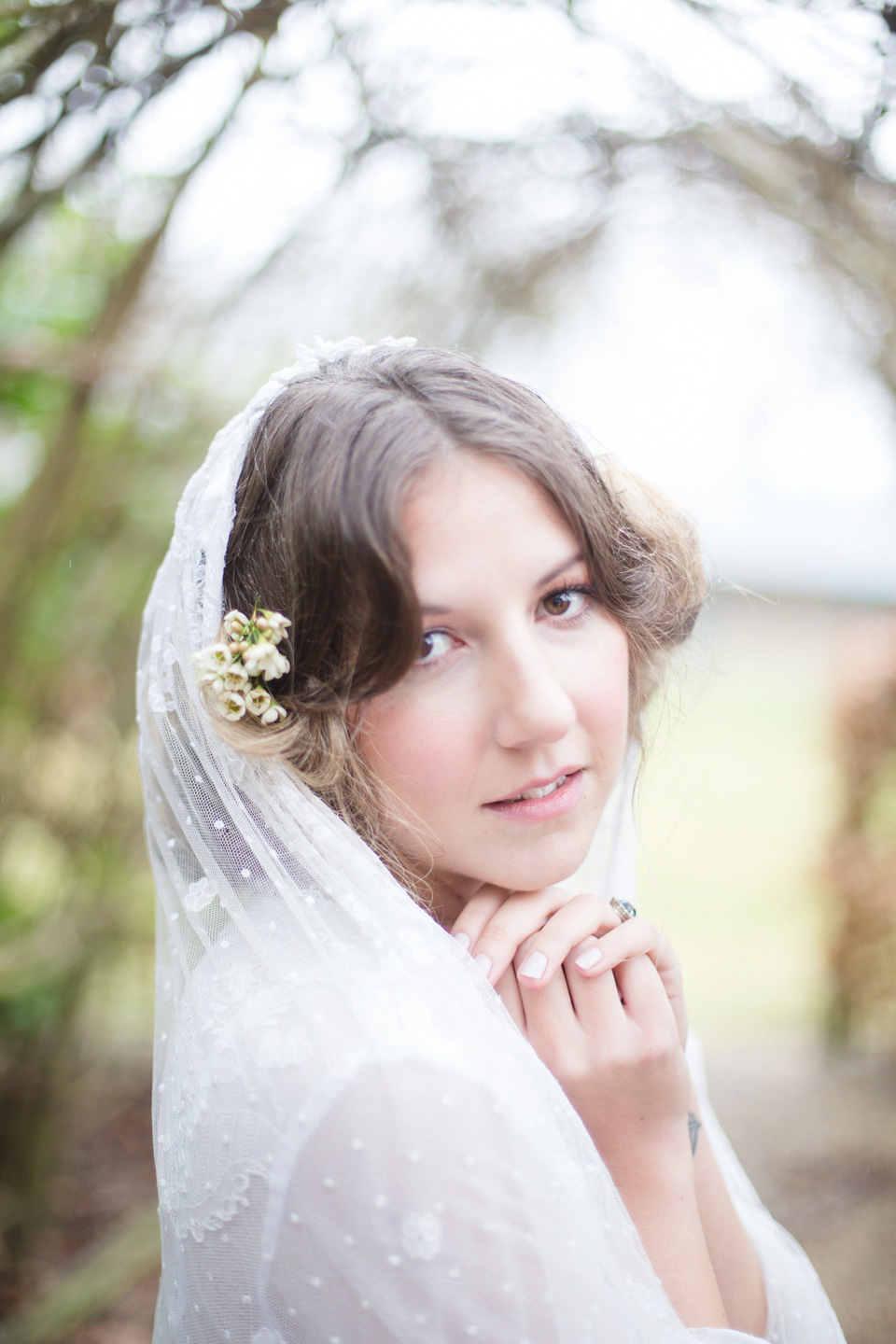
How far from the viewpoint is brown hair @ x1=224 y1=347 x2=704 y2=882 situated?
141cm

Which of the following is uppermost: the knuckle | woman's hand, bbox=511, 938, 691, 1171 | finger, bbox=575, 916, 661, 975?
the knuckle

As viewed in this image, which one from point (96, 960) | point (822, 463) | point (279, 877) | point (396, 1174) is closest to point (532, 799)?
point (279, 877)

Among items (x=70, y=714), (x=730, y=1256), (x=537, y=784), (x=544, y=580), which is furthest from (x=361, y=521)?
(x=70, y=714)

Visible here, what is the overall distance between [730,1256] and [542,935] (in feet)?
2.60

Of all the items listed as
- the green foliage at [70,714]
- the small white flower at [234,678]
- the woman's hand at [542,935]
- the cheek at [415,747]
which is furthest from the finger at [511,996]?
the green foliage at [70,714]

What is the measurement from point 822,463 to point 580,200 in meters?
2.46

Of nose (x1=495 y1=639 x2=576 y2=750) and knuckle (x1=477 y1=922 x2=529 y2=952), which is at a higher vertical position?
nose (x1=495 y1=639 x2=576 y2=750)

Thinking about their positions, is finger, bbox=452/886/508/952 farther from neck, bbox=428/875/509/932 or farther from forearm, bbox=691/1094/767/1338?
forearm, bbox=691/1094/767/1338

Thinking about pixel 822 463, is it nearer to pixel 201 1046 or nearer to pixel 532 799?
pixel 532 799

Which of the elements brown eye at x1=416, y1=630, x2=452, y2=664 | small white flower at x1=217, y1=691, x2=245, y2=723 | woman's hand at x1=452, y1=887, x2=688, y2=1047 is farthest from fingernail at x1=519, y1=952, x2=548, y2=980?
small white flower at x1=217, y1=691, x2=245, y2=723

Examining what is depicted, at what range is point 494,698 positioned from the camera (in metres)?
1.44

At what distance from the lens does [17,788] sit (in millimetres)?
3383

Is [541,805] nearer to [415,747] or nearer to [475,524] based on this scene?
[415,747]

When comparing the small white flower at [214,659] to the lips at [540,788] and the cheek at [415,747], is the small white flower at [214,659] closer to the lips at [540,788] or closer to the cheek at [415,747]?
Result: the cheek at [415,747]
